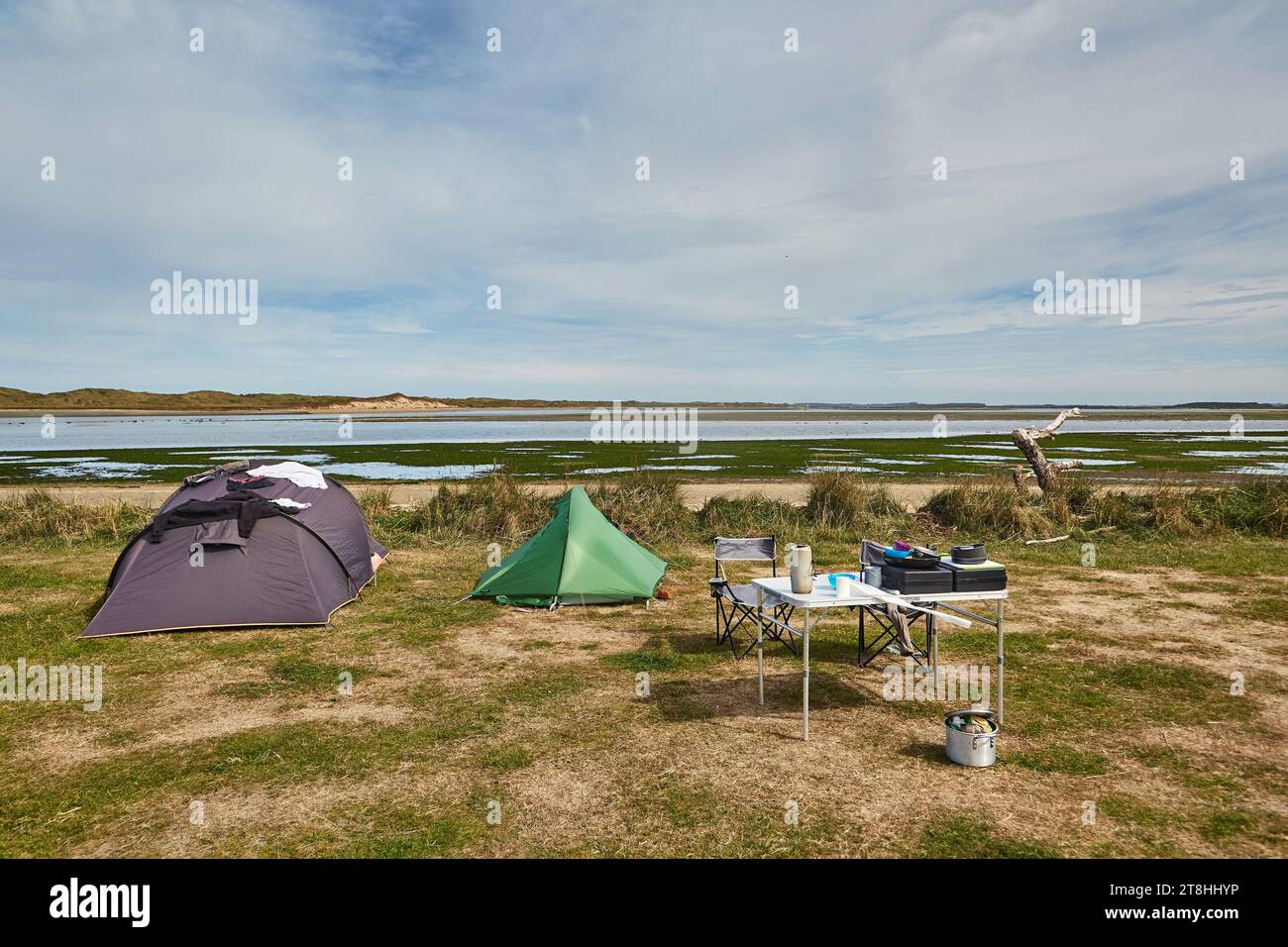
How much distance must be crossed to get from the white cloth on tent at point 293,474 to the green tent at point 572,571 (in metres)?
2.77

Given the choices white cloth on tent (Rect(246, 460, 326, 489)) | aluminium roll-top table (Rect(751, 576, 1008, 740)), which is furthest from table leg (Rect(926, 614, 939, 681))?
white cloth on tent (Rect(246, 460, 326, 489))

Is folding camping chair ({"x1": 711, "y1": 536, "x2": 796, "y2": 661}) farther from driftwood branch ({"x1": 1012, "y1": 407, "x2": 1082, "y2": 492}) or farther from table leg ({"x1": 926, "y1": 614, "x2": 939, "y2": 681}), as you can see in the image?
driftwood branch ({"x1": 1012, "y1": 407, "x2": 1082, "y2": 492})

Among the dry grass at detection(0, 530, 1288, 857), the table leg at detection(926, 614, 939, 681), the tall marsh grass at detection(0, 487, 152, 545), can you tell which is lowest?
the dry grass at detection(0, 530, 1288, 857)

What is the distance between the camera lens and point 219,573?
30.8 ft

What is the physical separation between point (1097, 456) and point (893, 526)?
29504 millimetres

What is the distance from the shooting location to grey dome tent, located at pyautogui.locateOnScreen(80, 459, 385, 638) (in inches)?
362

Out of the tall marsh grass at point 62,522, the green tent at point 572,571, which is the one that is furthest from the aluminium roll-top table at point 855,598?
the tall marsh grass at point 62,522

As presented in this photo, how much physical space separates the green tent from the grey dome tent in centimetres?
230

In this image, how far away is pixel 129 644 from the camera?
8789 mm

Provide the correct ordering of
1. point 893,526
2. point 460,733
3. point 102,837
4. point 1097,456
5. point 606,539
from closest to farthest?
point 102,837
point 460,733
point 606,539
point 893,526
point 1097,456

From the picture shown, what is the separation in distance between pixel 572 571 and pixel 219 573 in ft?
14.2

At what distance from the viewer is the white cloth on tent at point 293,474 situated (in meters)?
10.8

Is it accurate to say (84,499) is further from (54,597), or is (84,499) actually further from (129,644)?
(129,644)

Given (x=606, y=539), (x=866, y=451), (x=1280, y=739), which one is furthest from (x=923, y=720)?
(x=866, y=451)
